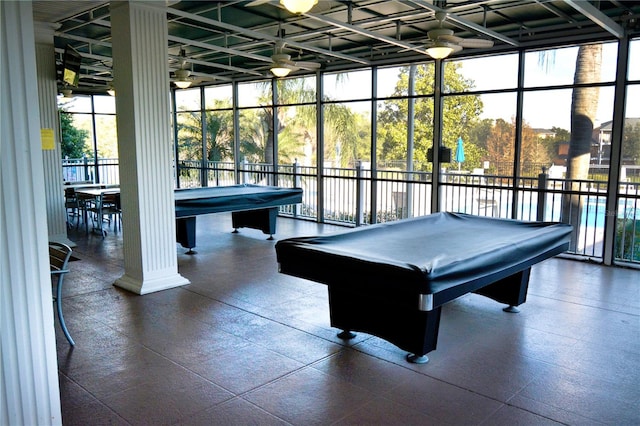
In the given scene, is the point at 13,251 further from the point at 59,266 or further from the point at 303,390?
the point at 59,266

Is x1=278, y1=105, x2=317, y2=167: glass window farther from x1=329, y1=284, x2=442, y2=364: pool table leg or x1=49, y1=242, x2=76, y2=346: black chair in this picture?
x1=49, y1=242, x2=76, y2=346: black chair

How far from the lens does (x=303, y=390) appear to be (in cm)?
313

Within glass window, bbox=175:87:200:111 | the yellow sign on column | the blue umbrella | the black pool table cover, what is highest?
glass window, bbox=175:87:200:111

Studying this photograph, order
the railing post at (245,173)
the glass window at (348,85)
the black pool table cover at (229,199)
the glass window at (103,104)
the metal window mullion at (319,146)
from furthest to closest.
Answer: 1. the glass window at (103,104)
2. the railing post at (245,173)
3. the metal window mullion at (319,146)
4. the glass window at (348,85)
5. the black pool table cover at (229,199)

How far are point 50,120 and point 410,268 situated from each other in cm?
627

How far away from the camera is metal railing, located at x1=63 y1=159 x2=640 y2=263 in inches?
261

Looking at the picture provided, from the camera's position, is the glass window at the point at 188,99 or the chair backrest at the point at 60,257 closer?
the chair backrest at the point at 60,257

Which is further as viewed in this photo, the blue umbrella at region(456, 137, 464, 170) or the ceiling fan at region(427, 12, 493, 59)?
the blue umbrella at region(456, 137, 464, 170)

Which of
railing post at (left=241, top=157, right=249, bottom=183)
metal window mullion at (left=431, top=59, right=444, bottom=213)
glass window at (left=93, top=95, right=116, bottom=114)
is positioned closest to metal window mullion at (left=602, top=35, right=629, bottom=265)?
metal window mullion at (left=431, top=59, right=444, bottom=213)

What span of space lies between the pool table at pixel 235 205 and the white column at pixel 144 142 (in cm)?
107

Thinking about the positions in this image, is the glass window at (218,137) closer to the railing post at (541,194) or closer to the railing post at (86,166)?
the railing post at (86,166)

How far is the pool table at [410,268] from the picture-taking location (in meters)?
3.13

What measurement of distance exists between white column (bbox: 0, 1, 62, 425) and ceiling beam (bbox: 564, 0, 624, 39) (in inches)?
187

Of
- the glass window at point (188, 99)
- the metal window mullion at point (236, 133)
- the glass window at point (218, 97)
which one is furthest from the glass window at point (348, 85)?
the glass window at point (188, 99)
